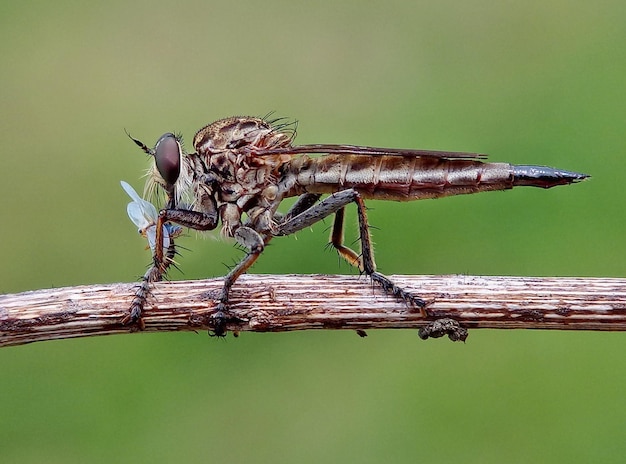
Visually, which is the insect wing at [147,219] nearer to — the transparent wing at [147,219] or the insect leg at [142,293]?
the transparent wing at [147,219]

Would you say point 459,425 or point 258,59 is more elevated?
point 258,59

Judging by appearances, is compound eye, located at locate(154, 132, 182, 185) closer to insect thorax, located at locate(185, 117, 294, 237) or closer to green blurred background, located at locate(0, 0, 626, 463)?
insect thorax, located at locate(185, 117, 294, 237)

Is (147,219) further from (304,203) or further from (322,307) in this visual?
(322,307)

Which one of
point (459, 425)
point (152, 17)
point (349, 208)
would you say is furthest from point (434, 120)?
point (152, 17)

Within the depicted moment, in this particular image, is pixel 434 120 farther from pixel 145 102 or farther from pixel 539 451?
pixel 539 451

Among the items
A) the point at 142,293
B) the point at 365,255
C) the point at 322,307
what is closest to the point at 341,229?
the point at 365,255
